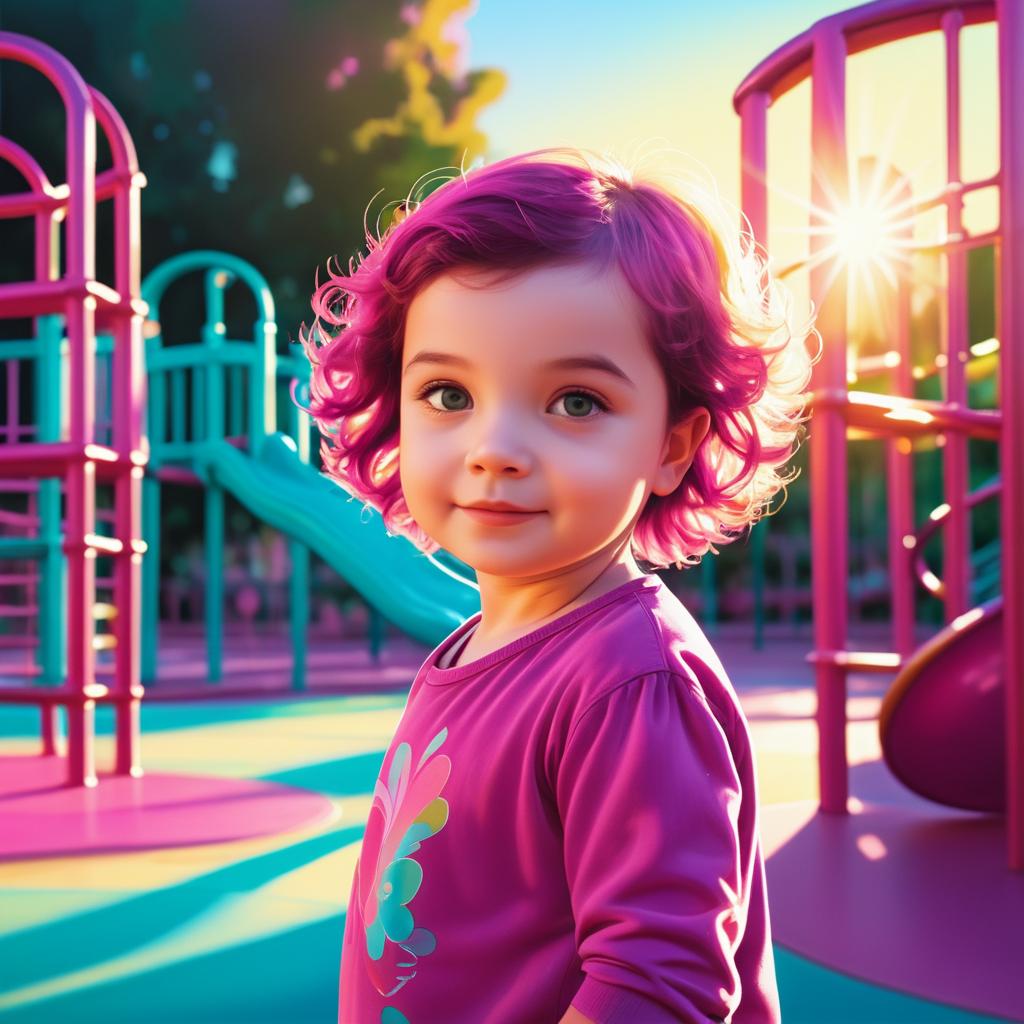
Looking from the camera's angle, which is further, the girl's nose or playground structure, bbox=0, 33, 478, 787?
playground structure, bbox=0, 33, 478, 787

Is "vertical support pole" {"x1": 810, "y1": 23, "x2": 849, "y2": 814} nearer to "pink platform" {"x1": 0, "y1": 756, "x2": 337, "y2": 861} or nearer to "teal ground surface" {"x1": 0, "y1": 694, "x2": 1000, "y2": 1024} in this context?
"teal ground surface" {"x1": 0, "y1": 694, "x2": 1000, "y2": 1024}

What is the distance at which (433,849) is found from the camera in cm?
93

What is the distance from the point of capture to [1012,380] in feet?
8.63

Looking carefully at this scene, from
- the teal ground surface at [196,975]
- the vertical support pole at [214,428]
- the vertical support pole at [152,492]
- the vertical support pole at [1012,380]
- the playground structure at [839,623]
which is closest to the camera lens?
the teal ground surface at [196,975]

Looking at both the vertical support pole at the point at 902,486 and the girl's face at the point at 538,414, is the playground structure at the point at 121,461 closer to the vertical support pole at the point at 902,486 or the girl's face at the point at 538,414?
the vertical support pole at the point at 902,486

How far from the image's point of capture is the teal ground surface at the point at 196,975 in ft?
6.10

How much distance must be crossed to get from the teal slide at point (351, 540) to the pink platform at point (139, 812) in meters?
0.96

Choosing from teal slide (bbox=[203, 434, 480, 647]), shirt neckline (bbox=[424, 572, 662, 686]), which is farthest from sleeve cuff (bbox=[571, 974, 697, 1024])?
teal slide (bbox=[203, 434, 480, 647])

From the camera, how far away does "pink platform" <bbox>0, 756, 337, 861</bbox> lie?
10.0 ft

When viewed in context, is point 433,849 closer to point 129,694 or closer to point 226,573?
point 129,694

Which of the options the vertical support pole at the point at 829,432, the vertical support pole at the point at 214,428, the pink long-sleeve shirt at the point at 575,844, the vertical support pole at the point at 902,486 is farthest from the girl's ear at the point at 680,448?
the vertical support pole at the point at 214,428

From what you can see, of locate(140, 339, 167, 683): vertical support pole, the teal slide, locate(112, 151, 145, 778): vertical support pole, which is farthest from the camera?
locate(140, 339, 167, 683): vertical support pole

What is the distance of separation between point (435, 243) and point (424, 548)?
537 mm

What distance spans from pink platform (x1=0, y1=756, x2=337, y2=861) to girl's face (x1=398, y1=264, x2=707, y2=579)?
93.0 inches
